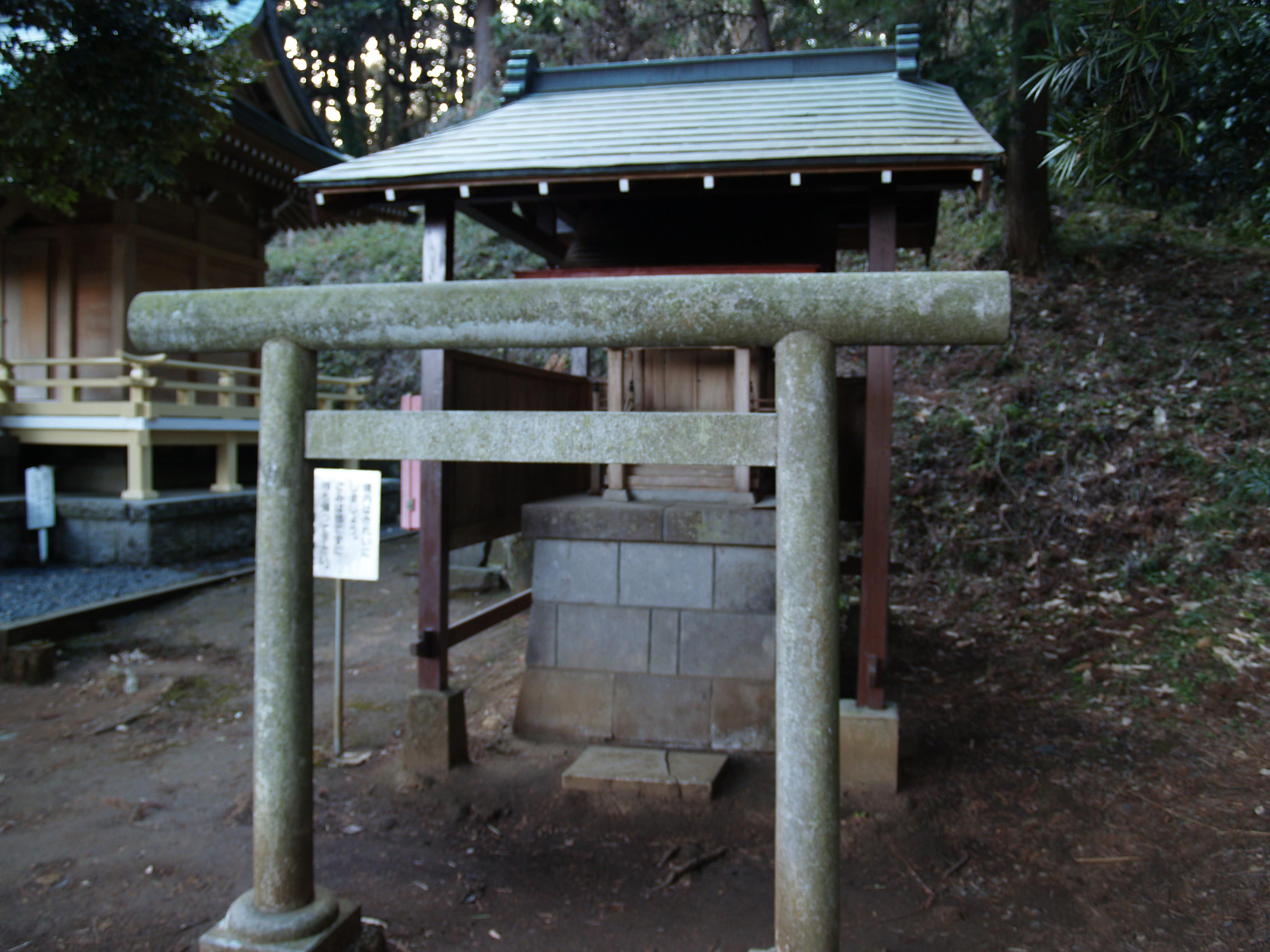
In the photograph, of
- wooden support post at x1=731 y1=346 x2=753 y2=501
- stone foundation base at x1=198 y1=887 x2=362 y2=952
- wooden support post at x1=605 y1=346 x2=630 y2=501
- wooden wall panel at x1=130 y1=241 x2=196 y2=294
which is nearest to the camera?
stone foundation base at x1=198 y1=887 x2=362 y2=952

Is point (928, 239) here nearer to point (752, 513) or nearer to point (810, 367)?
point (752, 513)

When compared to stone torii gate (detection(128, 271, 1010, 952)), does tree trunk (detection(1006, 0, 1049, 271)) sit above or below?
above

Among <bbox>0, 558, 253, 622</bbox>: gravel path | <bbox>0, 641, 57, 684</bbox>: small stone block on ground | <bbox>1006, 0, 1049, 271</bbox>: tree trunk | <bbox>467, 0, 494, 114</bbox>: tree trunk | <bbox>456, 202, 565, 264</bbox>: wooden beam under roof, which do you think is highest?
<bbox>467, 0, 494, 114</bbox>: tree trunk

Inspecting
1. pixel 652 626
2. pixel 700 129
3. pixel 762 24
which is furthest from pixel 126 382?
pixel 762 24

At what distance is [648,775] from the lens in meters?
4.36

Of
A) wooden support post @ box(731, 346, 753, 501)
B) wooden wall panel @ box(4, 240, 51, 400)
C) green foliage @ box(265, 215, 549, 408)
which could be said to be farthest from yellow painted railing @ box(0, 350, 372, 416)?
wooden support post @ box(731, 346, 753, 501)

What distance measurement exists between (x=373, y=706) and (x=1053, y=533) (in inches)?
243

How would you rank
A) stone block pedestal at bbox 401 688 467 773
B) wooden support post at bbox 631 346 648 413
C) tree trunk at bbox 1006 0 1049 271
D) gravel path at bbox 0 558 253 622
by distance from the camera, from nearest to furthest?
1. stone block pedestal at bbox 401 688 467 773
2. wooden support post at bbox 631 346 648 413
3. gravel path at bbox 0 558 253 622
4. tree trunk at bbox 1006 0 1049 271

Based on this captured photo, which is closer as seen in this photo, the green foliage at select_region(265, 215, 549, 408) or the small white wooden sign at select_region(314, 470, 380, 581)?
the small white wooden sign at select_region(314, 470, 380, 581)

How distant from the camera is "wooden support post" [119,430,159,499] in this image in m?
8.92

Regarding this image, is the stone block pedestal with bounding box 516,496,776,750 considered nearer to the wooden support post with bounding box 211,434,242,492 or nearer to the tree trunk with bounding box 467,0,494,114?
the wooden support post with bounding box 211,434,242,492

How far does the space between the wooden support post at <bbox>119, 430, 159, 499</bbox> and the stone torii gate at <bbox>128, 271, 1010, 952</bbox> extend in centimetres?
722

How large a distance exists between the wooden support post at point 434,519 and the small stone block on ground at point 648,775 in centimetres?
96

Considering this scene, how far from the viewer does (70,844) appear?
3691mm
